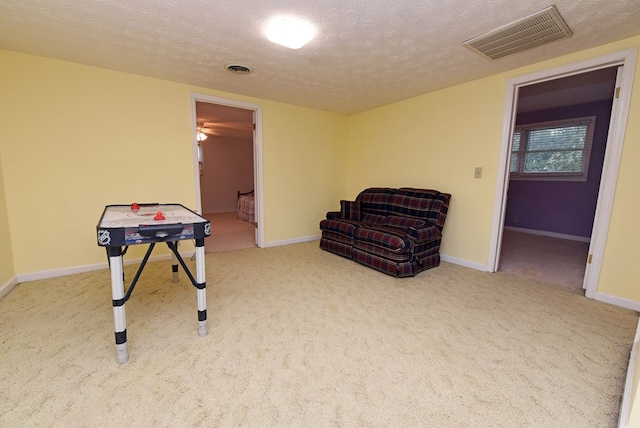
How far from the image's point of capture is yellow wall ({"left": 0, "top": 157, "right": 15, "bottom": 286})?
245 cm

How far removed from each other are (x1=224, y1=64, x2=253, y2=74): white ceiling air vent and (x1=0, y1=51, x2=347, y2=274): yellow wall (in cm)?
80

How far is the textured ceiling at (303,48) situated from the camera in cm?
178

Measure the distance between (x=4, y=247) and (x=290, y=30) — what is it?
125 inches

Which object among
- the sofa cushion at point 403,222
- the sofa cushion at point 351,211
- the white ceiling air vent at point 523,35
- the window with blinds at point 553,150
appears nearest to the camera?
the white ceiling air vent at point 523,35

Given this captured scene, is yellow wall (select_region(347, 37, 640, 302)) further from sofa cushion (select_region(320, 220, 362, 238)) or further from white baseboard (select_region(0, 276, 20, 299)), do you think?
white baseboard (select_region(0, 276, 20, 299))

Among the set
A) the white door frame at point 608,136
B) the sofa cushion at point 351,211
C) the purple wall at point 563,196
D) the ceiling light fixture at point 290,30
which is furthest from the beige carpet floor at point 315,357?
the purple wall at point 563,196

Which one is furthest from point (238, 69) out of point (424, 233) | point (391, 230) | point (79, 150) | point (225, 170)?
point (225, 170)

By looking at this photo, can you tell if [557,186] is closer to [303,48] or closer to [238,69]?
[303,48]

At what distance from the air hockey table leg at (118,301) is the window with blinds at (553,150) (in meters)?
5.75

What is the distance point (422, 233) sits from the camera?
9.86 ft

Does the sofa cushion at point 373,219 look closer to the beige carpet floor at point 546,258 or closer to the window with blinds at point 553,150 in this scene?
the beige carpet floor at point 546,258

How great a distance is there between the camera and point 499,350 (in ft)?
→ 5.74

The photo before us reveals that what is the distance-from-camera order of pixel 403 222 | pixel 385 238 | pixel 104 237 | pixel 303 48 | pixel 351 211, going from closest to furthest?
1. pixel 104 237
2. pixel 303 48
3. pixel 385 238
4. pixel 403 222
5. pixel 351 211

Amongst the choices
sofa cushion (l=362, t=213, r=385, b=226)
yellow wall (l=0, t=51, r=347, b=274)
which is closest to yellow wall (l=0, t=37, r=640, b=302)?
yellow wall (l=0, t=51, r=347, b=274)
